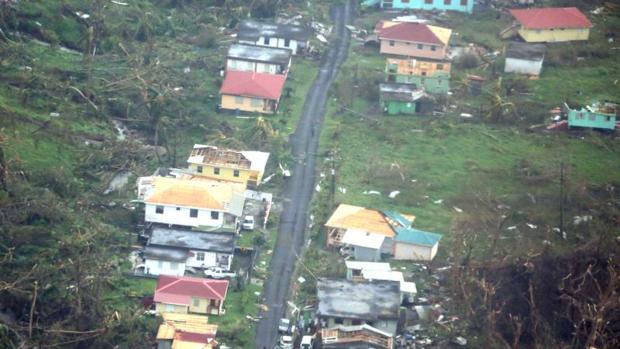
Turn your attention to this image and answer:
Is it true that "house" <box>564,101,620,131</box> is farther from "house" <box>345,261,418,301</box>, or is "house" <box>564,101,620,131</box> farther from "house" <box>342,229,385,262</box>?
"house" <box>345,261,418,301</box>

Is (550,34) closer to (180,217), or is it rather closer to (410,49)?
(410,49)

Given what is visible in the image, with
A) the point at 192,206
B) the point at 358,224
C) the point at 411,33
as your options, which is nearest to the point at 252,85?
the point at 411,33

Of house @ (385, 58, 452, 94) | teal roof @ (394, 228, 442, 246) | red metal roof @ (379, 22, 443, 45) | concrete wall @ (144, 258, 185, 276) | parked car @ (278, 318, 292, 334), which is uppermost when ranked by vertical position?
red metal roof @ (379, 22, 443, 45)

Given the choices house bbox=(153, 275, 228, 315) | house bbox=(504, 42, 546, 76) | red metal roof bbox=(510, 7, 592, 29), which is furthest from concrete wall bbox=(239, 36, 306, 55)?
house bbox=(153, 275, 228, 315)

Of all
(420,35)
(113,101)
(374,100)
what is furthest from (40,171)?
(420,35)

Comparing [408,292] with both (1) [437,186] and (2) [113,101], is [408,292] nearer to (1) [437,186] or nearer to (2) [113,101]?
(1) [437,186]

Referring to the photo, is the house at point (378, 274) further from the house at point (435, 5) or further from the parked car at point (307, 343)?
the house at point (435, 5)

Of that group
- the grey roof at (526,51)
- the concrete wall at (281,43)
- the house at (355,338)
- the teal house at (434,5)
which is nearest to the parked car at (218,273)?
the house at (355,338)
